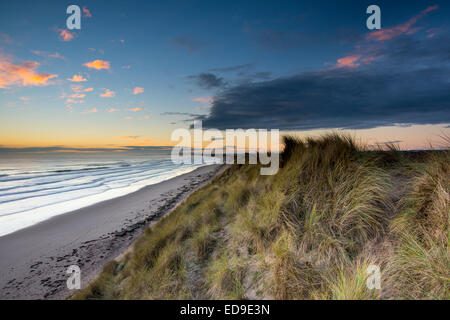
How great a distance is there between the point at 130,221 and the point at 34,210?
7.85 m

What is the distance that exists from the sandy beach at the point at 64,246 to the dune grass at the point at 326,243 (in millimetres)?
1832

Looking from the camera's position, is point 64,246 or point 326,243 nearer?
point 326,243

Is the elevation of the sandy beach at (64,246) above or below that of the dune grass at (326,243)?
below

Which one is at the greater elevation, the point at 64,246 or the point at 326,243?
the point at 326,243

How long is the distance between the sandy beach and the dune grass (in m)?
1.83

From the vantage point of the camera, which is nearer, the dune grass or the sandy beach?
the dune grass

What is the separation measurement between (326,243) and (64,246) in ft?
33.3

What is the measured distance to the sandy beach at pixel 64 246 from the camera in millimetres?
6285

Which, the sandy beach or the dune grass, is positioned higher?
the dune grass

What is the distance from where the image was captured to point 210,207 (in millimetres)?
7992

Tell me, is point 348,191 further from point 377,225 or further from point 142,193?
point 142,193

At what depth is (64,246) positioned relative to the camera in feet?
28.8

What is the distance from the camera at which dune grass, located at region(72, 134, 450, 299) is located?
9.60 feet

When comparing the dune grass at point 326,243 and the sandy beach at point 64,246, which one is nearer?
the dune grass at point 326,243
